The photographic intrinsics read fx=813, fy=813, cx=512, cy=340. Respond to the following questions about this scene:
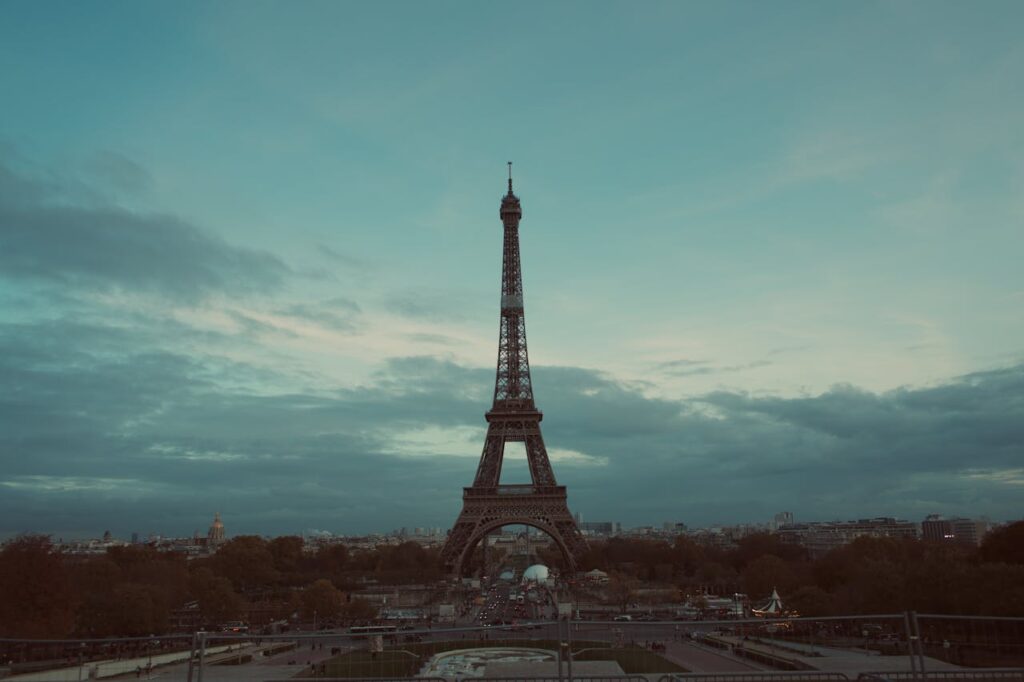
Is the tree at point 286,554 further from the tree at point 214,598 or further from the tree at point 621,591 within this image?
the tree at point 621,591

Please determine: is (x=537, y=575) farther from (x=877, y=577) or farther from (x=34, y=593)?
(x=34, y=593)

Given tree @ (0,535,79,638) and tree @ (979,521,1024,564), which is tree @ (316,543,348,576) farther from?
tree @ (979,521,1024,564)

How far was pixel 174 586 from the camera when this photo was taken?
1984 inches

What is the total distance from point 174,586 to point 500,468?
83.6 ft

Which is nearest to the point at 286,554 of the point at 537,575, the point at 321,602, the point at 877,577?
the point at 537,575

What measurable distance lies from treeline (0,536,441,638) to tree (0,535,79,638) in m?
0.04

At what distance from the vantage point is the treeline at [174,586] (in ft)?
101

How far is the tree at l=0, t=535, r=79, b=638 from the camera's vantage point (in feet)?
98.3

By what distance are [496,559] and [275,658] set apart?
483 feet

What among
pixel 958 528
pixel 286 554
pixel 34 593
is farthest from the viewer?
pixel 958 528

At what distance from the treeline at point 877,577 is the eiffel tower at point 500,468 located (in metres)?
5.75

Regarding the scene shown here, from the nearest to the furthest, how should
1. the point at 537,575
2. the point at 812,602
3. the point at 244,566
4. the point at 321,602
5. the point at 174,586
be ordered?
the point at 812,602, the point at 321,602, the point at 174,586, the point at 244,566, the point at 537,575

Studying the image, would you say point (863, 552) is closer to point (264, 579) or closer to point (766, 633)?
point (766, 633)

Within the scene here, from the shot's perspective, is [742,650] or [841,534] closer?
[742,650]
